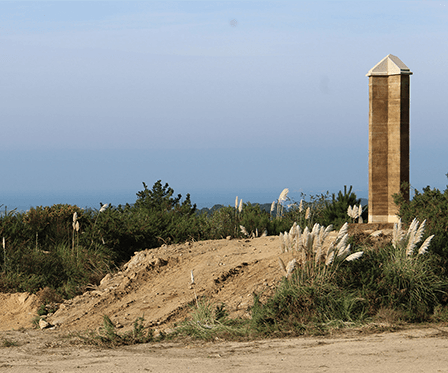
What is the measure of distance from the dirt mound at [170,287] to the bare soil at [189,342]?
19 mm

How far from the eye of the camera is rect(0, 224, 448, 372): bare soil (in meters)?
5.77

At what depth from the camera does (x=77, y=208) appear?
14312 mm

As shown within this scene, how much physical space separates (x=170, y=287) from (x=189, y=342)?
8.50 feet

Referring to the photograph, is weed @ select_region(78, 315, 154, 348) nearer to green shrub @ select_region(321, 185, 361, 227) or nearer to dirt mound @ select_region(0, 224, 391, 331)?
dirt mound @ select_region(0, 224, 391, 331)

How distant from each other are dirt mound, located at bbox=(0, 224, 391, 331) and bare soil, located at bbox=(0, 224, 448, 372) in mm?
19

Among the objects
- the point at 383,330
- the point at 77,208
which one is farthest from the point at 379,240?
the point at 77,208

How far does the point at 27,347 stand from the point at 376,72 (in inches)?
404

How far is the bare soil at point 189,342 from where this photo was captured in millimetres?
5766

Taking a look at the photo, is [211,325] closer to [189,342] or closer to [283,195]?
[189,342]

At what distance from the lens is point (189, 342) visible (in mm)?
6961

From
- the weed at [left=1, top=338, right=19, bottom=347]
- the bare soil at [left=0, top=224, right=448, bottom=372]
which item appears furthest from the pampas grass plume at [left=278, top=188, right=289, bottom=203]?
the weed at [left=1, top=338, right=19, bottom=347]

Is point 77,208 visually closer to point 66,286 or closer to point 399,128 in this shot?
point 66,286

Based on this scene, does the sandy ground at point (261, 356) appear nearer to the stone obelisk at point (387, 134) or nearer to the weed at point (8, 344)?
the weed at point (8, 344)

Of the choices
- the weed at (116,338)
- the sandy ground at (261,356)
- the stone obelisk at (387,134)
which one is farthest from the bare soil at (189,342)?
the stone obelisk at (387,134)
